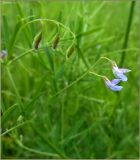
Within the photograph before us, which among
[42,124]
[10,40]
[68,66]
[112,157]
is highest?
[10,40]

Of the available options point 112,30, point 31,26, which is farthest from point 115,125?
point 112,30

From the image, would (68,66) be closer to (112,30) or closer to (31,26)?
(31,26)

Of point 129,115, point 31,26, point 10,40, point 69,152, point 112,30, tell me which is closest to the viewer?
point 10,40

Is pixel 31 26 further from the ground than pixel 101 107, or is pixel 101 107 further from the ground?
pixel 31 26

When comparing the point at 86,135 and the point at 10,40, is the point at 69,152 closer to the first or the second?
the point at 86,135

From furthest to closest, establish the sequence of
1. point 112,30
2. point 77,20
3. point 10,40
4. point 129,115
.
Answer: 1. point 112,30
2. point 129,115
3. point 77,20
4. point 10,40

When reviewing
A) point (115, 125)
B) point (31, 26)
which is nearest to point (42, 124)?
point (115, 125)

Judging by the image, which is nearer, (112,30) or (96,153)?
(96,153)

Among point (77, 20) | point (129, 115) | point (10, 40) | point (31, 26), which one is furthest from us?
point (129, 115)

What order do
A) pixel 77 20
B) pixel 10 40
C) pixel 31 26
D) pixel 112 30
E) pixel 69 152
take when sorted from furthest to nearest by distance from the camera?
pixel 112 30
pixel 69 152
pixel 77 20
pixel 31 26
pixel 10 40
